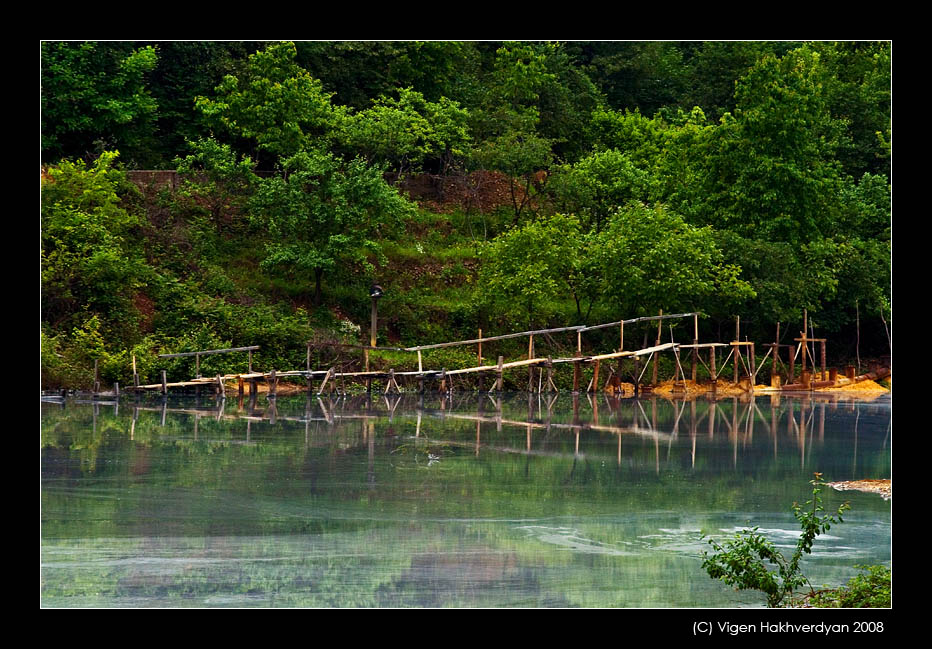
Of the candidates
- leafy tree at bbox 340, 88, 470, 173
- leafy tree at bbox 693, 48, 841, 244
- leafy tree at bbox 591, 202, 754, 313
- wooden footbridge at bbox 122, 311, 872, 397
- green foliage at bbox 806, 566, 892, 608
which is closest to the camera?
green foliage at bbox 806, 566, 892, 608

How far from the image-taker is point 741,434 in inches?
1050

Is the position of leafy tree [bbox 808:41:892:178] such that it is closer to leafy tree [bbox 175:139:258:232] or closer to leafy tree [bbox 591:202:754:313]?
leafy tree [bbox 591:202:754:313]

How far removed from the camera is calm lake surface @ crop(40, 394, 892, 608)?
1303 centimetres

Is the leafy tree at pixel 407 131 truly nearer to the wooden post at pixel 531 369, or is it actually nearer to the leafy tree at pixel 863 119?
the wooden post at pixel 531 369

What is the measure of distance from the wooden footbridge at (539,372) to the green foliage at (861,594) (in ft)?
73.8

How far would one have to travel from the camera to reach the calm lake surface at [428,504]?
42.8 ft

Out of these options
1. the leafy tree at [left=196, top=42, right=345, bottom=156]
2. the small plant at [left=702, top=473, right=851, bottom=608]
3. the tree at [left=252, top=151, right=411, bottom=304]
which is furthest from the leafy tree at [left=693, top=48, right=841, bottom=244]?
the small plant at [left=702, top=473, right=851, bottom=608]

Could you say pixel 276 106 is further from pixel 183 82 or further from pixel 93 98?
pixel 93 98

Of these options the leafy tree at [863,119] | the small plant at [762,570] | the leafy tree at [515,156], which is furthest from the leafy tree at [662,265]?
the small plant at [762,570]

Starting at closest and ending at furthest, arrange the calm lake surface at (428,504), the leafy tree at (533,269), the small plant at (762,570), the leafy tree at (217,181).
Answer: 1. the small plant at (762,570)
2. the calm lake surface at (428,504)
3. the leafy tree at (533,269)
4. the leafy tree at (217,181)

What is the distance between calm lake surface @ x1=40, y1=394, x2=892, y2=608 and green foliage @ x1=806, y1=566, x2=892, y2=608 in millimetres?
697

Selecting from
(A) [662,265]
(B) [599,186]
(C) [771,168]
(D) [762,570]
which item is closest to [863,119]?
(C) [771,168]

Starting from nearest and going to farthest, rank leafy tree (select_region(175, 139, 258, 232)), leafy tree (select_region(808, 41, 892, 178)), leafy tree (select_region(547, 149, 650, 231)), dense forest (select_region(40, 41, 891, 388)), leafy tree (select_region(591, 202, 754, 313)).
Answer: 1. dense forest (select_region(40, 41, 891, 388))
2. leafy tree (select_region(591, 202, 754, 313))
3. leafy tree (select_region(175, 139, 258, 232))
4. leafy tree (select_region(547, 149, 650, 231))
5. leafy tree (select_region(808, 41, 892, 178))

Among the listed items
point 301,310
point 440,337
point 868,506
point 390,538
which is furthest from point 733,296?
point 390,538
